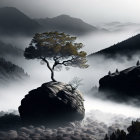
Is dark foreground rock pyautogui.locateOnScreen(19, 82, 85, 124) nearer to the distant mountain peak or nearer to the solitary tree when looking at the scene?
the solitary tree

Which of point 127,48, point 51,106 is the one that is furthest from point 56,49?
point 127,48

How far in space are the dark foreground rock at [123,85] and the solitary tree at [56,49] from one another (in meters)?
18.4

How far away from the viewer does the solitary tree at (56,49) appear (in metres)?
59.2

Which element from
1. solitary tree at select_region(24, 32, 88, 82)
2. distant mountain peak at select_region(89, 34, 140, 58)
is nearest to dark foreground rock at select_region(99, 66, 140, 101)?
solitary tree at select_region(24, 32, 88, 82)


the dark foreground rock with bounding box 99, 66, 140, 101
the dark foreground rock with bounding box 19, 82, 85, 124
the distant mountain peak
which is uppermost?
the distant mountain peak

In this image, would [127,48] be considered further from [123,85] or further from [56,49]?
[56,49]

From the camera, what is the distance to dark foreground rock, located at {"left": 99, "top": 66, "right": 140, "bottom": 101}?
73188 millimetres

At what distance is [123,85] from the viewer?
75.4 meters

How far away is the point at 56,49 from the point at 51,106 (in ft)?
37.2

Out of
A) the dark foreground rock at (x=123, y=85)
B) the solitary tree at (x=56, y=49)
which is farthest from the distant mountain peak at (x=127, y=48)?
the solitary tree at (x=56, y=49)

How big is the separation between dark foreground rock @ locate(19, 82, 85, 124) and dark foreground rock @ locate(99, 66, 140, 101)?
21.0m

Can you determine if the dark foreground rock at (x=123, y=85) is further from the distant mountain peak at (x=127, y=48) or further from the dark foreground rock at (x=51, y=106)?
the distant mountain peak at (x=127, y=48)

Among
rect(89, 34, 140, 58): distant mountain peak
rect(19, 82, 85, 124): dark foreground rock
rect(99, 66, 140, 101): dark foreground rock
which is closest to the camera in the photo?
rect(19, 82, 85, 124): dark foreground rock

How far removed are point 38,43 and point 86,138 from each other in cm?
2233
